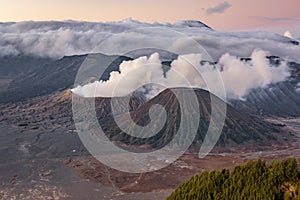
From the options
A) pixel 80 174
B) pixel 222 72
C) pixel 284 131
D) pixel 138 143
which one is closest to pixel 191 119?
pixel 138 143

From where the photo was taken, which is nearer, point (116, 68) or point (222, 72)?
point (222, 72)

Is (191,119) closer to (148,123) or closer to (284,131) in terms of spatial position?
(148,123)

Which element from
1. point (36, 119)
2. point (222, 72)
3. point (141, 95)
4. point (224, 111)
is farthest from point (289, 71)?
point (36, 119)

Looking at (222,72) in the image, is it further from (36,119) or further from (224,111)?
(36,119)

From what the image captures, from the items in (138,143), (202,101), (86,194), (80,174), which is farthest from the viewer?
(202,101)

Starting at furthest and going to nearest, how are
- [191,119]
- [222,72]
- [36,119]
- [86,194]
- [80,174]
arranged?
1. [222,72]
2. [36,119]
3. [191,119]
4. [80,174]
5. [86,194]

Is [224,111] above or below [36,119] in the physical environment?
above
